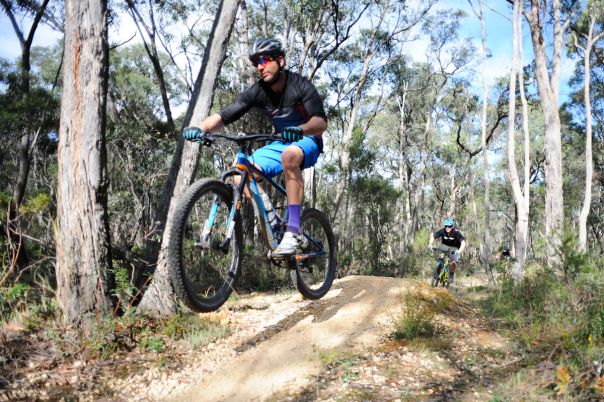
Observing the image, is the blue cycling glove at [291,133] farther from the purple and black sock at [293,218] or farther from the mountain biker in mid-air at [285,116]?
the purple and black sock at [293,218]

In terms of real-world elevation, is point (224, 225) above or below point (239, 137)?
below

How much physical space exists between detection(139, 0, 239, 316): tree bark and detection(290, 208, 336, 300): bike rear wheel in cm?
152

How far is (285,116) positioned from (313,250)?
1.53 m

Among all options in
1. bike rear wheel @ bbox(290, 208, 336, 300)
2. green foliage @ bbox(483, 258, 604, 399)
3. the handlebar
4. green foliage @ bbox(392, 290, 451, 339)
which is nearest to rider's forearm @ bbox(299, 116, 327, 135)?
the handlebar

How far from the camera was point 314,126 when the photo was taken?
3844 millimetres

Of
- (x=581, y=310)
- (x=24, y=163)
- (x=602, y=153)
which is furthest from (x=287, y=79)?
(x=602, y=153)

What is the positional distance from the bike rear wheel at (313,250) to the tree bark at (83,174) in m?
1.99

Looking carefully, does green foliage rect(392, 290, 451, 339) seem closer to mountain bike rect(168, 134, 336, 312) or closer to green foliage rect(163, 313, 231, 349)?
mountain bike rect(168, 134, 336, 312)

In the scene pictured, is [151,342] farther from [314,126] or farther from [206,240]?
[314,126]

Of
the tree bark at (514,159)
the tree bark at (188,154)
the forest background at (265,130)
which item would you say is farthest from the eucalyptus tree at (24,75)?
the tree bark at (514,159)

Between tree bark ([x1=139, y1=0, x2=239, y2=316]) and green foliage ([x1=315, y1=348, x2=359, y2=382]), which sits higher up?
tree bark ([x1=139, y1=0, x2=239, y2=316])

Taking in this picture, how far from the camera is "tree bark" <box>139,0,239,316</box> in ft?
17.1

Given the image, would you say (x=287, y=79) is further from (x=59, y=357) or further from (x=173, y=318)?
(x=59, y=357)

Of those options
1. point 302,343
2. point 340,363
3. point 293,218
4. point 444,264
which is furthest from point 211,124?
point 444,264
